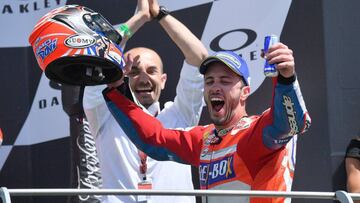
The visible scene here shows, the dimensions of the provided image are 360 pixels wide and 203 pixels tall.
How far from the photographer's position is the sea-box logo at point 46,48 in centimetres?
331

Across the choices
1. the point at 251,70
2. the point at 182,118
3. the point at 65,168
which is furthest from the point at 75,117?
the point at 251,70

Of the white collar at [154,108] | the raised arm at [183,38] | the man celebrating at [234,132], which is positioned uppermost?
the raised arm at [183,38]

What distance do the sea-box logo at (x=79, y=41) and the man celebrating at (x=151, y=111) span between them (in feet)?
2.84

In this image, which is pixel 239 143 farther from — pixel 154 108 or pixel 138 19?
pixel 154 108

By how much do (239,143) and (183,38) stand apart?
3.98 feet

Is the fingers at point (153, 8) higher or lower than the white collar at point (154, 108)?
higher

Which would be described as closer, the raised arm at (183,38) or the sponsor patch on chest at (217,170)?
the sponsor patch on chest at (217,170)

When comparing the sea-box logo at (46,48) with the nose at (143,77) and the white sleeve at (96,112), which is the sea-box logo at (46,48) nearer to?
the white sleeve at (96,112)

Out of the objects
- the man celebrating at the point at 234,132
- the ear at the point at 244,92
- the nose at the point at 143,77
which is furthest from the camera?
the nose at the point at 143,77

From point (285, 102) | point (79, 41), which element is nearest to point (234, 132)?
point (285, 102)

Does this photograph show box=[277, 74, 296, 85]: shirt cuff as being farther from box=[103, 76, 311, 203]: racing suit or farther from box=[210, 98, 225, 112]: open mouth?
box=[210, 98, 225, 112]: open mouth

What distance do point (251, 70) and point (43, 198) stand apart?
1454mm

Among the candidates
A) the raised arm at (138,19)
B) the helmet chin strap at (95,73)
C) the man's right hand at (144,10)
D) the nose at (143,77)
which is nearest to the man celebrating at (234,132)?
the helmet chin strap at (95,73)

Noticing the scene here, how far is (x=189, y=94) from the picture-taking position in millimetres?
4469
